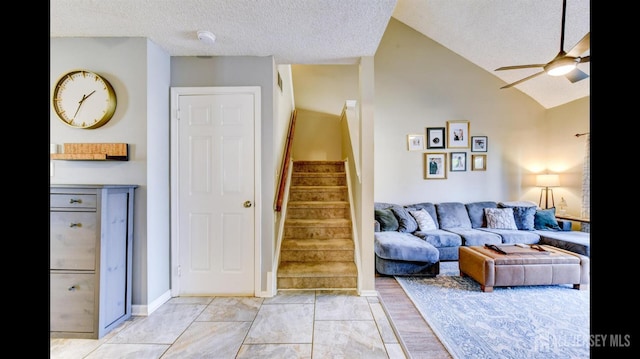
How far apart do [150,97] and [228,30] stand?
94 cm

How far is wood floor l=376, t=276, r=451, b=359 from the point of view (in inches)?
78.2

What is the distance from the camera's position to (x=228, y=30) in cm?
240

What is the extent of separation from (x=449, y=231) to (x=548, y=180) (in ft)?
7.82

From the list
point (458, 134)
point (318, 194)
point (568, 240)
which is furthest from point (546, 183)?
point (318, 194)

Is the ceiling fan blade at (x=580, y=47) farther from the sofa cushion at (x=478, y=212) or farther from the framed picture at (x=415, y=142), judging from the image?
the sofa cushion at (x=478, y=212)

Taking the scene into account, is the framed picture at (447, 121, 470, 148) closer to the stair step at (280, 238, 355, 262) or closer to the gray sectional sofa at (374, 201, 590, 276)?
the gray sectional sofa at (374, 201, 590, 276)

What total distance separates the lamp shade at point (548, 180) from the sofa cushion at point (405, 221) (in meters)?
2.71

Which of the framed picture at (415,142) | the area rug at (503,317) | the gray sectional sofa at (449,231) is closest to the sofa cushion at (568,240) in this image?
the gray sectional sofa at (449,231)
